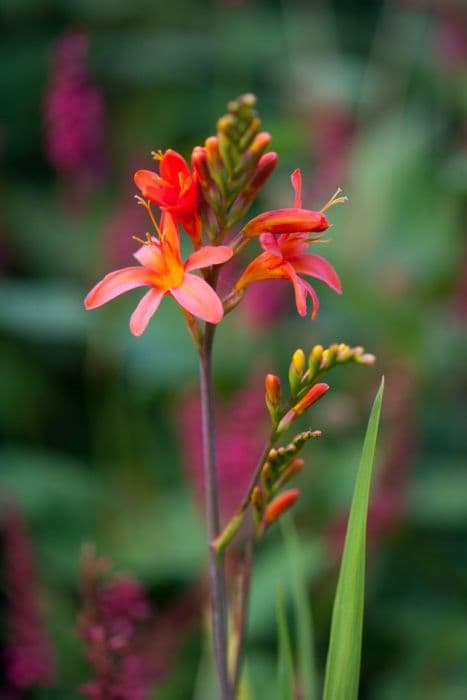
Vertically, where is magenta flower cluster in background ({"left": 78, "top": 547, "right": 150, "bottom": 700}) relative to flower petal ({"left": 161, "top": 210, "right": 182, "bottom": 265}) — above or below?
below

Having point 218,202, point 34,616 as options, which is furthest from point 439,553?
point 218,202

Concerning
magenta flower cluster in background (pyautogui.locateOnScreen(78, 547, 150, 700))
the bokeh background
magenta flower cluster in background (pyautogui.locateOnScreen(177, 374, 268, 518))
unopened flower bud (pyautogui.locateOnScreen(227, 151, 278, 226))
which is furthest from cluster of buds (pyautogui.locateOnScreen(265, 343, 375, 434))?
magenta flower cluster in background (pyautogui.locateOnScreen(177, 374, 268, 518))

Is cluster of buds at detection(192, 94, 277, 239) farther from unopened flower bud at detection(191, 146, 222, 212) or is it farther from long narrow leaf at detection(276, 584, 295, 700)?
long narrow leaf at detection(276, 584, 295, 700)

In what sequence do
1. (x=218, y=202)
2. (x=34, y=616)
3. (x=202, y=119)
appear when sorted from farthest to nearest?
(x=202, y=119) < (x=34, y=616) < (x=218, y=202)

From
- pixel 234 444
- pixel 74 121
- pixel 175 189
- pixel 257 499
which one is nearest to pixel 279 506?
pixel 257 499

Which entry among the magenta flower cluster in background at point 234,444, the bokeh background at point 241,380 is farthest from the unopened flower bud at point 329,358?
the magenta flower cluster in background at point 234,444

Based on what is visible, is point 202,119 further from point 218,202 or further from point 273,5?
point 218,202
